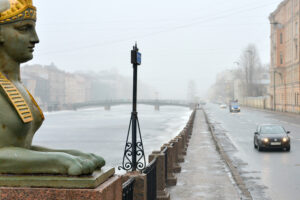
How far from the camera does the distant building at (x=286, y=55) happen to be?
60219 millimetres

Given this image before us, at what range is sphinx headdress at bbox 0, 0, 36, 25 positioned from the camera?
3.18 m

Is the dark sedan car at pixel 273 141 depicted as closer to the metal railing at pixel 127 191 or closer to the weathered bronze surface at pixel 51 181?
the metal railing at pixel 127 191

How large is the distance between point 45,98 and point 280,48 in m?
94.0

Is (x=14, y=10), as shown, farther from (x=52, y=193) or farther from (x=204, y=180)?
(x=204, y=180)

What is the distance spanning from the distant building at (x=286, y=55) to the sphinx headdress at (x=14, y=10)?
189 ft

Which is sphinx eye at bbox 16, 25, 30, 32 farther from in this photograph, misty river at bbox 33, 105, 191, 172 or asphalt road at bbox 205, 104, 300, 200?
misty river at bbox 33, 105, 191, 172

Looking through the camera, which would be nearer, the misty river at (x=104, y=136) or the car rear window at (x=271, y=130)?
the car rear window at (x=271, y=130)

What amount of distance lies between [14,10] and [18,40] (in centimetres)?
24

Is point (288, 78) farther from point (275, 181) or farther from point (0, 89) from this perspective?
point (0, 89)

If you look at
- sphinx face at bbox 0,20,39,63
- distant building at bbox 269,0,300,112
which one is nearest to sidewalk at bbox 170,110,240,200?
sphinx face at bbox 0,20,39,63

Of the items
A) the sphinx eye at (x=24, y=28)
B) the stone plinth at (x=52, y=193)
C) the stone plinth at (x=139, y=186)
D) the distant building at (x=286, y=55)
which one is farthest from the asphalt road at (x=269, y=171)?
the distant building at (x=286, y=55)

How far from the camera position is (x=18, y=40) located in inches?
128

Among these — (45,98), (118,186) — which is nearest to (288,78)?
(118,186)

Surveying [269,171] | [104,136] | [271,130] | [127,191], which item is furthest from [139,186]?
[104,136]
